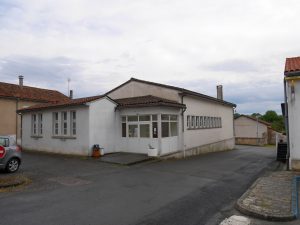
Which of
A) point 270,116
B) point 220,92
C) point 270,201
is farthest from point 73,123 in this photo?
point 270,116

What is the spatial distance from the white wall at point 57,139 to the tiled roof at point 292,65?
37.6 feet

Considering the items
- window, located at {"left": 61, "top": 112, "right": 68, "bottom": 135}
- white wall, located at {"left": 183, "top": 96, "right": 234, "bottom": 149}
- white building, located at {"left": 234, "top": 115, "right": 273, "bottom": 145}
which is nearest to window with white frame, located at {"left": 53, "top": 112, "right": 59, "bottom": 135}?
window, located at {"left": 61, "top": 112, "right": 68, "bottom": 135}

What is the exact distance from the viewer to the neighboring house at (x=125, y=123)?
57.1ft

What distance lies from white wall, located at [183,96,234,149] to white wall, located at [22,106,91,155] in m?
7.34

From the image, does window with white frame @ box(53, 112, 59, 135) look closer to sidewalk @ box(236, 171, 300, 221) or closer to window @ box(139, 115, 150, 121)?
window @ box(139, 115, 150, 121)

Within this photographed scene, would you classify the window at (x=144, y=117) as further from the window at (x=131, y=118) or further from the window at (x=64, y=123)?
the window at (x=64, y=123)

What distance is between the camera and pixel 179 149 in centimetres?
1938

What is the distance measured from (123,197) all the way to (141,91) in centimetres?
1429

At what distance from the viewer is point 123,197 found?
7.83 m

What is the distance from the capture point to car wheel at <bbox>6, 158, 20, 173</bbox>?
11.7 m

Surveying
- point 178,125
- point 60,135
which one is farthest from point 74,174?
point 178,125

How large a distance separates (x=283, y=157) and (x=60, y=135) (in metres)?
15.6

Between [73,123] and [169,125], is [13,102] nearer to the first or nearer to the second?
[73,123]

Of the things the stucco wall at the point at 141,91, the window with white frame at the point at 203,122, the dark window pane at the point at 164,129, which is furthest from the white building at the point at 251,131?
the dark window pane at the point at 164,129
